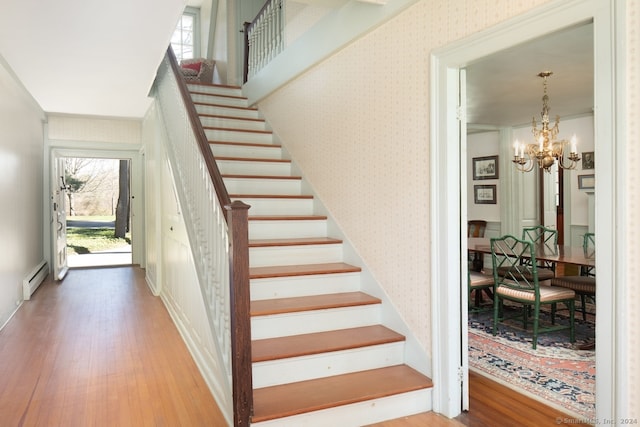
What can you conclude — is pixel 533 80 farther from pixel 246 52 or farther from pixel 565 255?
pixel 246 52

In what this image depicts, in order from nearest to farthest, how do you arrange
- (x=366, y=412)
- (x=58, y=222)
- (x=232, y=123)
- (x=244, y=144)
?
(x=366, y=412) → (x=244, y=144) → (x=232, y=123) → (x=58, y=222)

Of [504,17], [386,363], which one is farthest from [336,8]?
[386,363]

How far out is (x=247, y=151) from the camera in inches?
197

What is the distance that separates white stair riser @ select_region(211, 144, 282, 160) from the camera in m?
4.91

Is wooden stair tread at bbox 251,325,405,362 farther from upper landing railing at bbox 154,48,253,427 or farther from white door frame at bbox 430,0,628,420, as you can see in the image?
white door frame at bbox 430,0,628,420

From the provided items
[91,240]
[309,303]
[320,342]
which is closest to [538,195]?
[309,303]

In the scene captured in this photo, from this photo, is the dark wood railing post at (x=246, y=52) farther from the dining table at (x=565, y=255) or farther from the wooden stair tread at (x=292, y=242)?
the dining table at (x=565, y=255)

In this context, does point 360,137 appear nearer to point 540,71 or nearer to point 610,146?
point 610,146

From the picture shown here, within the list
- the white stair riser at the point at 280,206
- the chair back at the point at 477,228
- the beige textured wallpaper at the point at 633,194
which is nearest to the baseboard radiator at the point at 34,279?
the white stair riser at the point at 280,206

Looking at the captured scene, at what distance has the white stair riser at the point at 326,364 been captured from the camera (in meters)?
2.61

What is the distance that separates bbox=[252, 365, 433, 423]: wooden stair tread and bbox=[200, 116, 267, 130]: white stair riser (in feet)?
11.6

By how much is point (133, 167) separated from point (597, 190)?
7835 mm

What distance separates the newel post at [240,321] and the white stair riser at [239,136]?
311cm

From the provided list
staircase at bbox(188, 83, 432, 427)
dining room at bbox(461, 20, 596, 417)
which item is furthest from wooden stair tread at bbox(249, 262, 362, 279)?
dining room at bbox(461, 20, 596, 417)
